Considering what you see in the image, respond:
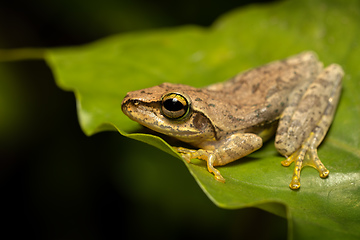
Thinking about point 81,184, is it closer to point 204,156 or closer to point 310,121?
point 204,156

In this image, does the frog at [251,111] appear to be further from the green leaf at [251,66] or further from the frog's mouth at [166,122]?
the green leaf at [251,66]

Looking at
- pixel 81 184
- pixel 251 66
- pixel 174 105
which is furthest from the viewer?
pixel 81 184

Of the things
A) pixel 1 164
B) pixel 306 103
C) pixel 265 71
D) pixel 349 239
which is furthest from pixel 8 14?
pixel 349 239

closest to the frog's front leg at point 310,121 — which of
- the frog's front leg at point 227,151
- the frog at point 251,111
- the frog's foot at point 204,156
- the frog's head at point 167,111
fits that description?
the frog at point 251,111

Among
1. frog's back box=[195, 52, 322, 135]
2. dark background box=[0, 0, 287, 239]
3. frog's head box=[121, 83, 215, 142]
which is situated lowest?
dark background box=[0, 0, 287, 239]

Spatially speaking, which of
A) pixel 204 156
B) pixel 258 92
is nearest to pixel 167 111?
pixel 204 156

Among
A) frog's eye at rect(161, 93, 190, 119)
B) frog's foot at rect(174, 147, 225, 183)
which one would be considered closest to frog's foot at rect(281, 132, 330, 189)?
frog's foot at rect(174, 147, 225, 183)

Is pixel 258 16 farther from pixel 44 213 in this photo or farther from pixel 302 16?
pixel 44 213

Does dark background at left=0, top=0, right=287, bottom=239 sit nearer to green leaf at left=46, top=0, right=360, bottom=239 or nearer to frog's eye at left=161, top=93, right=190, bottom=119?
green leaf at left=46, top=0, right=360, bottom=239
